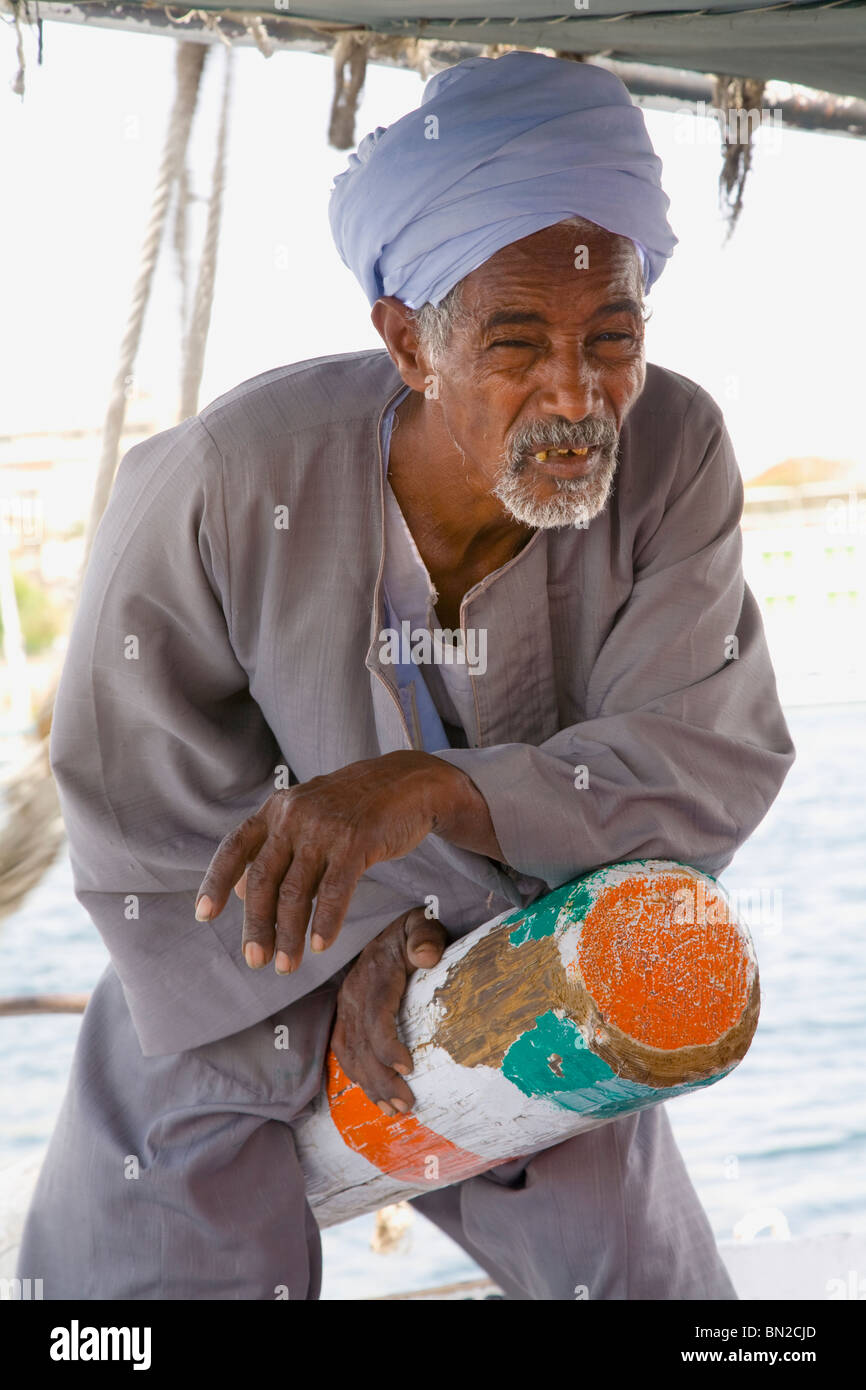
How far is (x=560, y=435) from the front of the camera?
148 centimetres

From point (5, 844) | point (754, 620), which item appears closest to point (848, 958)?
point (5, 844)

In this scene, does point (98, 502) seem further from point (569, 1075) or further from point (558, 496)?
point (569, 1075)

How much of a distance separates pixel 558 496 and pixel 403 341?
11.1 inches

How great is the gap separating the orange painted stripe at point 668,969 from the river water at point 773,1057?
1.00 metres

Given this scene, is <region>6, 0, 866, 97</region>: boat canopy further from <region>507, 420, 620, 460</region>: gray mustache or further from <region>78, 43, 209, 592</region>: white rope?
<region>78, 43, 209, 592</region>: white rope

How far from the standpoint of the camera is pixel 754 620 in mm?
1661

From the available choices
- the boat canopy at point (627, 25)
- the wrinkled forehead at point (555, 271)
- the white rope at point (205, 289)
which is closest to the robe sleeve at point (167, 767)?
the wrinkled forehead at point (555, 271)

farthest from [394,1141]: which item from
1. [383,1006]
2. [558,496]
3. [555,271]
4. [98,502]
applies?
[98,502]

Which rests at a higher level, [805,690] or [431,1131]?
[431,1131]

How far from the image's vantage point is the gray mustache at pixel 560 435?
4.86 feet

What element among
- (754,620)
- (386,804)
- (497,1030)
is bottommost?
(497,1030)

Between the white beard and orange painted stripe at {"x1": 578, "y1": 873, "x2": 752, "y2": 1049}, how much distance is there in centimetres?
46
